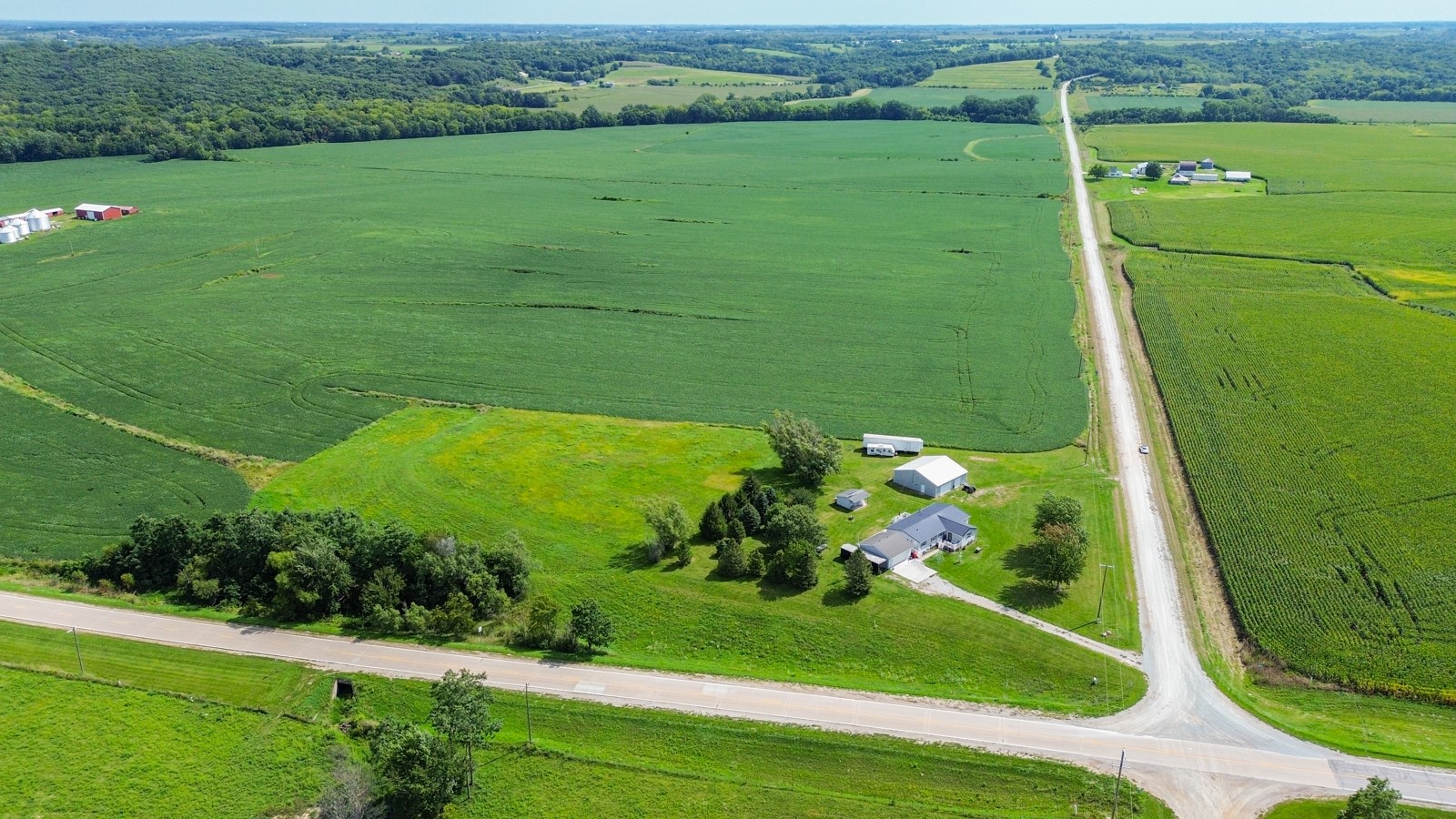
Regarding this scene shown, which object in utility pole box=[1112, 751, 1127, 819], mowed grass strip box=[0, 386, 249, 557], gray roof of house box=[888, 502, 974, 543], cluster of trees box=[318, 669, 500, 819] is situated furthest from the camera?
mowed grass strip box=[0, 386, 249, 557]

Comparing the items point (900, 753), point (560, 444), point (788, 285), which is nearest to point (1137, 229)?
point (788, 285)

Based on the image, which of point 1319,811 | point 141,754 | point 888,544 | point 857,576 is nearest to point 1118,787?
point 1319,811

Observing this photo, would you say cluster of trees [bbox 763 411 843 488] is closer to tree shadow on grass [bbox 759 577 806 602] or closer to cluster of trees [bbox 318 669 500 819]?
tree shadow on grass [bbox 759 577 806 602]

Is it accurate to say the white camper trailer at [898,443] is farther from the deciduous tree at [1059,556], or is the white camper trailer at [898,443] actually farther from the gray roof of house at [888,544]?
the deciduous tree at [1059,556]

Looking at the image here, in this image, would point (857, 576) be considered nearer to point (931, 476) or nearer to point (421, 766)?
point (931, 476)

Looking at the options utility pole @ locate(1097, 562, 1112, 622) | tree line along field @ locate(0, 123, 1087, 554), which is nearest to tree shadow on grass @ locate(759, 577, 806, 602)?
utility pole @ locate(1097, 562, 1112, 622)

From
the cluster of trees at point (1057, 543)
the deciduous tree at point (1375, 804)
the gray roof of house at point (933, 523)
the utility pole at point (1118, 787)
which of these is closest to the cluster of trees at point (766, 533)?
the gray roof of house at point (933, 523)

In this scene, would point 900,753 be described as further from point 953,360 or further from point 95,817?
point 953,360
